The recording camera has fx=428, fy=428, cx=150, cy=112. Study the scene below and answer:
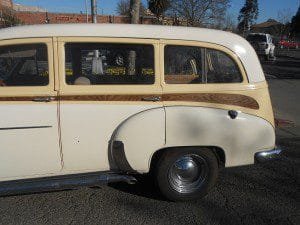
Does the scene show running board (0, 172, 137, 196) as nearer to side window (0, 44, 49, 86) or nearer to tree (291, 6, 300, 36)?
side window (0, 44, 49, 86)

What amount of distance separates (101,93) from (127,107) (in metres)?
0.30

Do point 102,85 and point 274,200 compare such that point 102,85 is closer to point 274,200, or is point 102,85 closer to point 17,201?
point 17,201

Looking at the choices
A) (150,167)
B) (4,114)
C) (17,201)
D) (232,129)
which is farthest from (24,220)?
(232,129)

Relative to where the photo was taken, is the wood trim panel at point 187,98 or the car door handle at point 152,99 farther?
the car door handle at point 152,99

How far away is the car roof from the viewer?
4.23m

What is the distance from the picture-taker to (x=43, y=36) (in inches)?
166

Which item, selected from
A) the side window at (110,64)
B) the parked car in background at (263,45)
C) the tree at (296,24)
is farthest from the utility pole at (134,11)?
the tree at (296,24)

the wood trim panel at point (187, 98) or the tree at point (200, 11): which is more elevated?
the tree at point (200, 11)

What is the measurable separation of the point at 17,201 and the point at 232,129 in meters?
2.47

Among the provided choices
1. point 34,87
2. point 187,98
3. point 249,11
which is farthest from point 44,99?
point 249,11

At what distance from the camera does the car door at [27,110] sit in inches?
163

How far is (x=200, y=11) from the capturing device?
32.5 metres

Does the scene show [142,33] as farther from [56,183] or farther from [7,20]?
[7,20]

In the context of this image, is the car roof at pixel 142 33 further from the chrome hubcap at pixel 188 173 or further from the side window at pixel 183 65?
the chrome hubcap at pixel 188 173
